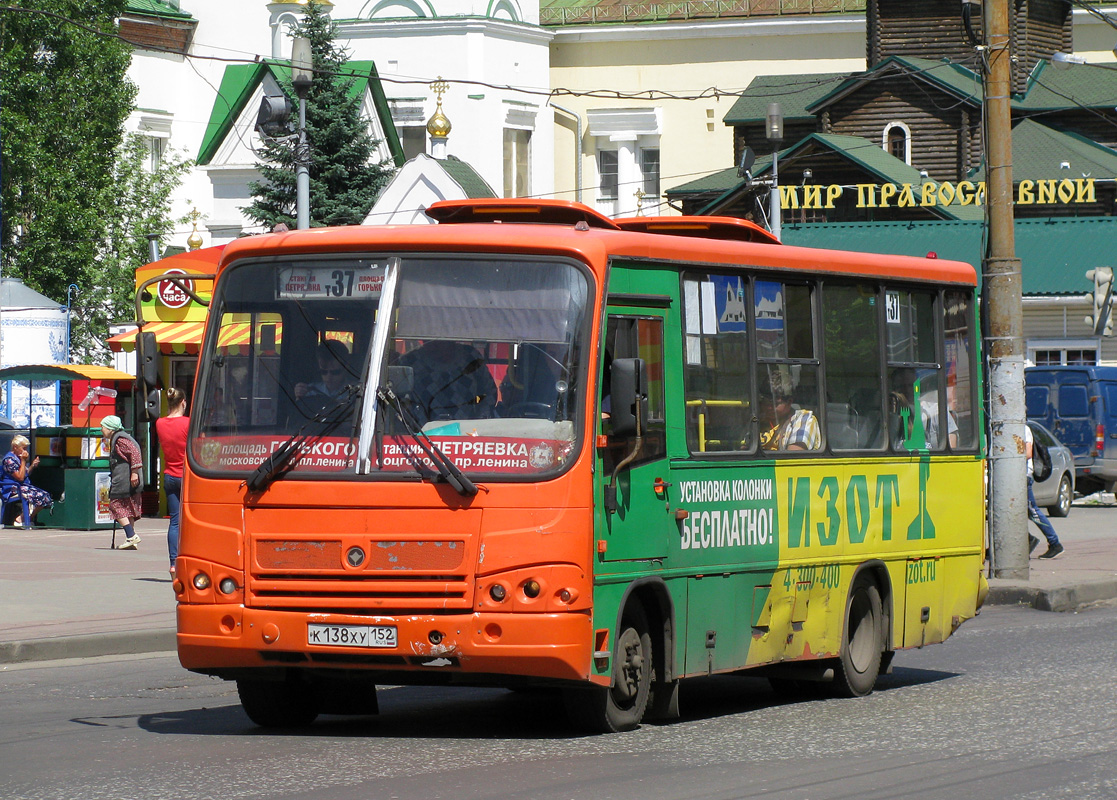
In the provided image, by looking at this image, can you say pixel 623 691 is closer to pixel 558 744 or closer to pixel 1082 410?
pixel 558 744

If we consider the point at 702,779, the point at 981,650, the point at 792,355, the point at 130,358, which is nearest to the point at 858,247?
the point at 130,358

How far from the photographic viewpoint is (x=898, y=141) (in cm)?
5681

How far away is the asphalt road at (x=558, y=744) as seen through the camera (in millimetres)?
7980

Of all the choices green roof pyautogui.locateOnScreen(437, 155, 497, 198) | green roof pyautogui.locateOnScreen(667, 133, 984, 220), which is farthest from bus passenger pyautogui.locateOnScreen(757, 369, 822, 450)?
green roof pyautogui.locateOnScreen(667, 133, 984, 220)

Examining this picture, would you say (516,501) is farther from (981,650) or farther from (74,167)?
(74,167)

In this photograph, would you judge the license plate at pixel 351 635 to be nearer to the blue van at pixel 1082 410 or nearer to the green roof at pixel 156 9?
the blue van at pixel 1082 410

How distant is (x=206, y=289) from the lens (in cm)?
3117

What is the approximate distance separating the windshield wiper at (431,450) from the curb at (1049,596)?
1001cm

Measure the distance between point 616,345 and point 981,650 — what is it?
6.02m

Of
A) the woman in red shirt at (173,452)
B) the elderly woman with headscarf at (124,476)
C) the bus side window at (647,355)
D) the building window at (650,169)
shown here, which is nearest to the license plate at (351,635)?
the bus side window at (647,355)

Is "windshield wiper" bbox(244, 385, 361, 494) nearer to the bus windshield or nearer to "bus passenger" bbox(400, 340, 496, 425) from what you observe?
the bus windshield

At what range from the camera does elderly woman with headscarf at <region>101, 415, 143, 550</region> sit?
21.3 meters

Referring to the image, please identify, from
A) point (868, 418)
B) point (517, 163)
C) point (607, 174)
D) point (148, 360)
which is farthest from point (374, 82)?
point (148, 360)

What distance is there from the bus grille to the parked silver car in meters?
23.7
